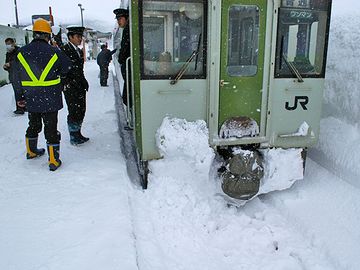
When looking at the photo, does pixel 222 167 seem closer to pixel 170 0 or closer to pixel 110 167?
pixel 110 167

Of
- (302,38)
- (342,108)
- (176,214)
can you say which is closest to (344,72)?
(342,108)

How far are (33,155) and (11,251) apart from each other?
214 cm

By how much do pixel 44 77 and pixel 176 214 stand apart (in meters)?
2.20

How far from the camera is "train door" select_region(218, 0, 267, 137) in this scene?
3.72 meters

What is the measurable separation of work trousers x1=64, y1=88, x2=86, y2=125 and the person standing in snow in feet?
2.84

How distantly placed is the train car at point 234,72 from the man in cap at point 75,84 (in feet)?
5.04

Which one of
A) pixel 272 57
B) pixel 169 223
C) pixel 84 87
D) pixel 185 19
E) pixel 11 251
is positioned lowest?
pixel 169 223

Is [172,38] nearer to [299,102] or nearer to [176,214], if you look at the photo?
[299,102]

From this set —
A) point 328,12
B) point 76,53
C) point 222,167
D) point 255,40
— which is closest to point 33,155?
point 76,53

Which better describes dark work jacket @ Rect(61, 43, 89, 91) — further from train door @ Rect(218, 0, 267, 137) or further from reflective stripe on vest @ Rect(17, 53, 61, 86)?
train door @ Rect(218, 0, 267, 137)

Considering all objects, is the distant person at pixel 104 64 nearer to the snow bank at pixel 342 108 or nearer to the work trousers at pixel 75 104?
the work trousers at pixel 75 104

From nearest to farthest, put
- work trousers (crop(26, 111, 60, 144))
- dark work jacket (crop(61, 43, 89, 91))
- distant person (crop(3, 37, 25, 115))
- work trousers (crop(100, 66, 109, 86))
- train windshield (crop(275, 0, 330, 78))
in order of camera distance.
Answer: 1. train windshield (crop(275, 0, 330, 78))
2. work trousers (crop(26, 111, 60, 144))
3. dark work jacket (crop(61, 43, 89, 91))
4. distant person (crop(3, 37, 25, 115))
5. work trousers (crop(100, 66, 109, 86))

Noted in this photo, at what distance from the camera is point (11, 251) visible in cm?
272

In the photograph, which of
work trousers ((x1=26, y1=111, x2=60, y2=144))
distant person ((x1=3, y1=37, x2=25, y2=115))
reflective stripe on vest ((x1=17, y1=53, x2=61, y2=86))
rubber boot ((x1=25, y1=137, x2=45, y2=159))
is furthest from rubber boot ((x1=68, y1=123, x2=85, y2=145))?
distant person ((x1=3, y1=37, x2=25, y2=115))
